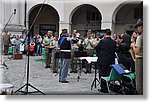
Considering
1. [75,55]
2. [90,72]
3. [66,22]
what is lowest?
[90,72]

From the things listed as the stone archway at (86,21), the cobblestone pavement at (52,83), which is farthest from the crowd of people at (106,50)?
the stone archway at (86,21)

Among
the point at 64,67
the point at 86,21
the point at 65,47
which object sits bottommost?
the point at 64,67

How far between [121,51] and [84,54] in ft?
4.79

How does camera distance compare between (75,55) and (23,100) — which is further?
(75,55)

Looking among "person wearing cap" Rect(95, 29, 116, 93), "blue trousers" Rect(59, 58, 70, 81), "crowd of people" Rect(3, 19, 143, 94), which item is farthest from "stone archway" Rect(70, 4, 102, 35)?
"person wearing cap" Rect(95, 29, 116, 93)

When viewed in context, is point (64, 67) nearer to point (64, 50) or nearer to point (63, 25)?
point (64, 50)

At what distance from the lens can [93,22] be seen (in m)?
20.8

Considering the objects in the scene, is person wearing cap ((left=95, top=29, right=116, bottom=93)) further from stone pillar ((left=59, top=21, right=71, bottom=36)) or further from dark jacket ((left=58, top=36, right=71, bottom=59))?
stone pillar ((left=59, top=21, right=71, bottom=36))

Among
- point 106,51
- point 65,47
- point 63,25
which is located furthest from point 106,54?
point 63,25

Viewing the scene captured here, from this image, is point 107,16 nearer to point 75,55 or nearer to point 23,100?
point 75,55

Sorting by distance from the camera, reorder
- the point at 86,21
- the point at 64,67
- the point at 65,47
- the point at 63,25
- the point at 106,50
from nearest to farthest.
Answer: the point at 106,50
the point at 65,47
the point at 64,67
the point at 63,25
the point at 86,21

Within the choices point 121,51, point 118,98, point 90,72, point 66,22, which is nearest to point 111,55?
point 121,51

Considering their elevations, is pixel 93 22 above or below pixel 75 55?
above

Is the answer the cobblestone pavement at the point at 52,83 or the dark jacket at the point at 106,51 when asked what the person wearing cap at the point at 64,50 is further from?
the dark jacket at the point at 106,51
